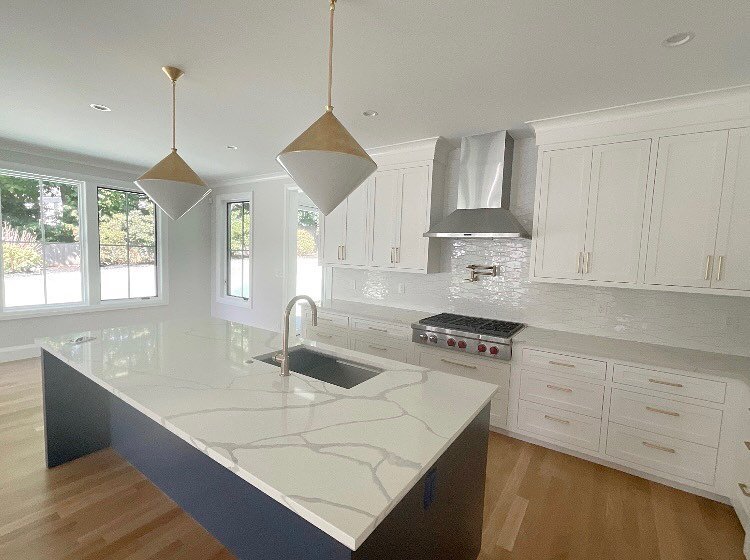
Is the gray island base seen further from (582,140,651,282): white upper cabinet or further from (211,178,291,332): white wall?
(211,178,291,332): white wall

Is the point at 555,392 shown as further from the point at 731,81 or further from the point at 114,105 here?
the point at 114,105

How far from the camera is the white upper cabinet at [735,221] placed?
7.04 ft

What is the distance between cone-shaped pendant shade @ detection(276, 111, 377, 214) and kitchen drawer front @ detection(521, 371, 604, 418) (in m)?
2.11

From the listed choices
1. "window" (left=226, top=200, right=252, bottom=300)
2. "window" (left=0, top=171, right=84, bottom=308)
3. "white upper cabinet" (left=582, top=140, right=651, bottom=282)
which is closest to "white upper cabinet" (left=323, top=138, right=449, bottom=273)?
"white upper cabinet" (left=582, top=140, right=651, bottom=282)

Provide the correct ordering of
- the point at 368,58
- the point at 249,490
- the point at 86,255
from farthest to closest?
1. the point at 86,255
2. the point at 368,58
3. the point at 249,490

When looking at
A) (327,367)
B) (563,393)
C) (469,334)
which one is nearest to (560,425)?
(563,393)

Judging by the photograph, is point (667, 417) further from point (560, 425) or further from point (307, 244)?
point (307, 244)

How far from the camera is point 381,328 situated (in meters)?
3.41

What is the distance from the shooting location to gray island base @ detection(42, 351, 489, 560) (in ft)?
3.47

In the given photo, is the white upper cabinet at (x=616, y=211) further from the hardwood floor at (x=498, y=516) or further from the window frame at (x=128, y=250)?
the window frame at (x=128, y=250)

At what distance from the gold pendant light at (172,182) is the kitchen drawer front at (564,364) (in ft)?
8.35

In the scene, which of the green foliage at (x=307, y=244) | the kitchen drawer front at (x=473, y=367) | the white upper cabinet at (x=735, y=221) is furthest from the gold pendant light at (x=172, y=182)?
the green foliage at (x=307, y=244)

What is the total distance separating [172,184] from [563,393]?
293cm

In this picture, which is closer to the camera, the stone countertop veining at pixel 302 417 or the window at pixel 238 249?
the stone countertop veining at pixel 302 417
